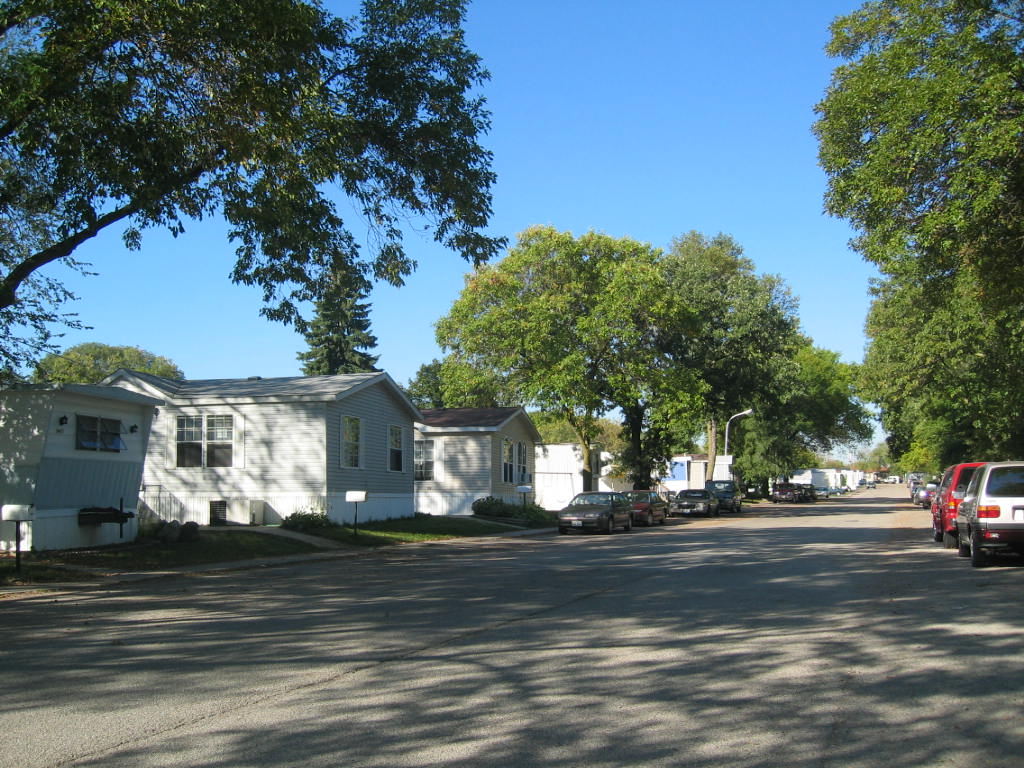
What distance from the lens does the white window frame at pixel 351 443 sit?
2755 centimetres

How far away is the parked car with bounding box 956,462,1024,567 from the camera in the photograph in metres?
16.0

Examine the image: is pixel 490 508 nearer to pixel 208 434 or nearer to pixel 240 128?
pixel 208 434

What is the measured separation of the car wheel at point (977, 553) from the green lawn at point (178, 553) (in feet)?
46.0

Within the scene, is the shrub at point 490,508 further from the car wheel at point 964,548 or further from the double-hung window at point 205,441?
the car wheel at point 964,548

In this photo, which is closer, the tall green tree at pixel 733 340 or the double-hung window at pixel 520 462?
the double-hung window at pixel 520 462

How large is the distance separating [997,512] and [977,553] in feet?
2.94

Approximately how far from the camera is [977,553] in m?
16.5

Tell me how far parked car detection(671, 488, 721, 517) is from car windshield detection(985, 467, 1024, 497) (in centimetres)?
2775

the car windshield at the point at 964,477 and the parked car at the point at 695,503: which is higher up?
the car windshield at the point at 964,477

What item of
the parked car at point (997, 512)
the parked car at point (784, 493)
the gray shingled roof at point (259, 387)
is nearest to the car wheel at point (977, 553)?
the parked car at point (997, 512)

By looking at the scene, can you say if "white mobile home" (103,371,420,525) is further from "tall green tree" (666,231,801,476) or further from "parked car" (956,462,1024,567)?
"tall green tree" (666,231,801,476)

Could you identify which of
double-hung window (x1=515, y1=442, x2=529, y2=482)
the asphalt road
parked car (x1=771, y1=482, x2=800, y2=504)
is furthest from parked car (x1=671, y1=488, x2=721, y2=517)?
the asphalt road

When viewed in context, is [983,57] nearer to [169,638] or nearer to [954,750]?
[954,750]

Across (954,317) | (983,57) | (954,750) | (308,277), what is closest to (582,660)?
(954,750)
